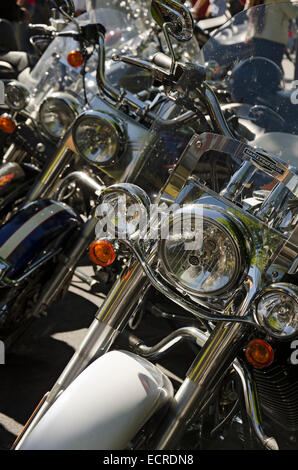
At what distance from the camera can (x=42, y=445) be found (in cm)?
153

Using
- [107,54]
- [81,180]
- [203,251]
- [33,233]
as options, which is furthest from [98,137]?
[203,251]

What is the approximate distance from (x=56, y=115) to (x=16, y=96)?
0.27 m

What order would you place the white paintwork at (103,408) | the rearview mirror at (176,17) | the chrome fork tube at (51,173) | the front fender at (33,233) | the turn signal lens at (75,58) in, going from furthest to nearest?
the turn signal lens at (75,58) < the chrome fork tube at (51,173) < the front fender at (33,233) < the rearview mirror at (176,17) < the white paintwork at (103,408)

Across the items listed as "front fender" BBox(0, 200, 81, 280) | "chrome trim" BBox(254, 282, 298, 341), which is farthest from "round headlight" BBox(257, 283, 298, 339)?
"front fender" BBox(0, 200, 81, 280)

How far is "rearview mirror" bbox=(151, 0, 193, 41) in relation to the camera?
6.43ft

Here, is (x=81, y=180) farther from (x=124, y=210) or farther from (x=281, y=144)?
(x=281, y=144)

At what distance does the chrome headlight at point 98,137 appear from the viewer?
274 centimetres

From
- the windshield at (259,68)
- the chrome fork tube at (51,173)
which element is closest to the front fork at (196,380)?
the windshield at (259,68)

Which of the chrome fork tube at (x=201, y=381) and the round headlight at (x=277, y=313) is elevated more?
the round headlight at (x=277, y=313)

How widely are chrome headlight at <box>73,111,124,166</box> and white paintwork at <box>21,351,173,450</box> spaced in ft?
4.06

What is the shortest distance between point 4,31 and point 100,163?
3.66m

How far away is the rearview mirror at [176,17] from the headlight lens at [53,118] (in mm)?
1394

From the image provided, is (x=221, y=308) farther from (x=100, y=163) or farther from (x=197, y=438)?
(x=100, y=163)

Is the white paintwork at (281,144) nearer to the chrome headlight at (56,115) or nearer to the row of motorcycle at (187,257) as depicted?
the row of motorcycle at (187,257)
